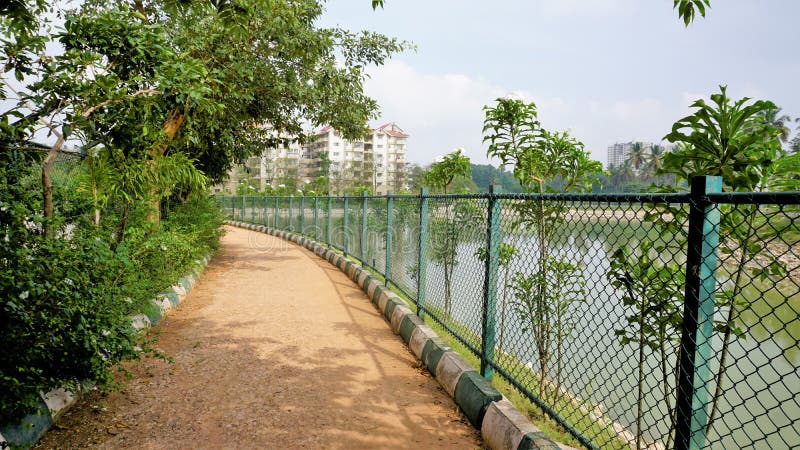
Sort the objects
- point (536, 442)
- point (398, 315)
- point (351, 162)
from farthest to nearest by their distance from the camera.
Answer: point (351, 162)
point (398, 315)
point (536, 442)

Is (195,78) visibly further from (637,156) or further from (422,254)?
(637,156)

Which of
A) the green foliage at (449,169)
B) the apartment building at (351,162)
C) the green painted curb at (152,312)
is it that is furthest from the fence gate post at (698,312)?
the apartment building at (351,162)

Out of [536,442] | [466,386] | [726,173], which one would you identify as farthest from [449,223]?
[726,173]

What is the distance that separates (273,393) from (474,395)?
1.71 meters

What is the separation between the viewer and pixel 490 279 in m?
4.05

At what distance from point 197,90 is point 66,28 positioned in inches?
41.0

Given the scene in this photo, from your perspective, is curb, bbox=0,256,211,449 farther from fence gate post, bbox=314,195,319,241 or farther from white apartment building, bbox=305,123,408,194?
white apartment building, bbox=305,123,408,194

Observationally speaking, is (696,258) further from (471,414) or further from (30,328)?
(30,328)

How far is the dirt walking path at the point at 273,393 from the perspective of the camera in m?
3.42

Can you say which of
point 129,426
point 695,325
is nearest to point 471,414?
point 695,325

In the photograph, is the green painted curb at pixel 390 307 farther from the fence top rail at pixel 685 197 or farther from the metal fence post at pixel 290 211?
the metal fence post at pixel 290 211

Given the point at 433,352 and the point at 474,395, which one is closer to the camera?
the point at 474,395

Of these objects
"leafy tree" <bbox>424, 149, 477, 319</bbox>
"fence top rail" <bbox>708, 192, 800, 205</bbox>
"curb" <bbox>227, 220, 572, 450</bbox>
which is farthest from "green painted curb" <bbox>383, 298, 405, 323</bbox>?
"fence top rail" <bbox>708, 192, 800, 205</bbox>

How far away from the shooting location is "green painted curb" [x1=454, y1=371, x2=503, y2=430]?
356cm
